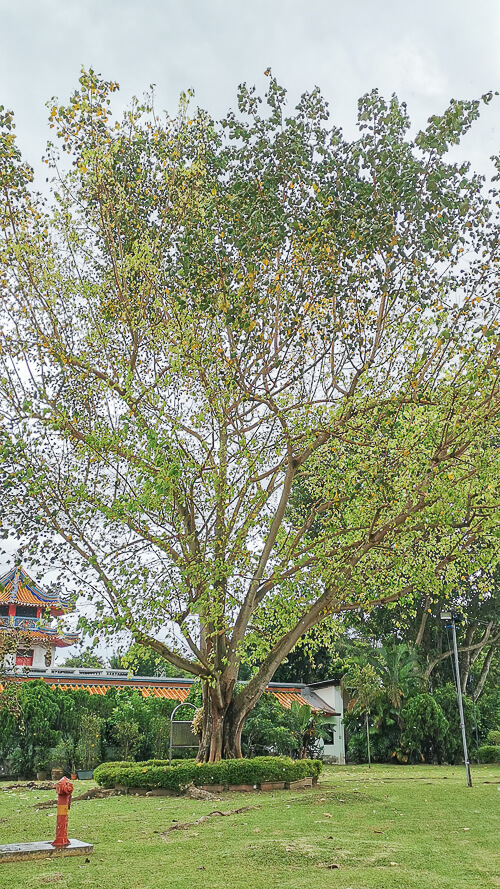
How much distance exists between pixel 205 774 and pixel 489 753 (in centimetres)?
1555

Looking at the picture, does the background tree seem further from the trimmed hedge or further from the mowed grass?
the mowed grass

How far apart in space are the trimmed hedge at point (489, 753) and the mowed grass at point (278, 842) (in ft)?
43.3

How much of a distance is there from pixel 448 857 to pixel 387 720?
1765 centimetres

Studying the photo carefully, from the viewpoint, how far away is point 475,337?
34.1ft

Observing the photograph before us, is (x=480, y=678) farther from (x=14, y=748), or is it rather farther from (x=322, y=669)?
(x=14, y=748)

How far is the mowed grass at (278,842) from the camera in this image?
5469 millimetres

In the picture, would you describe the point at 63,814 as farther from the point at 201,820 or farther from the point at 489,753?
the point at 489,753

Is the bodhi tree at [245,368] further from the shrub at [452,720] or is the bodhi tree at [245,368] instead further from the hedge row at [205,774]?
the shrub at [452,720]

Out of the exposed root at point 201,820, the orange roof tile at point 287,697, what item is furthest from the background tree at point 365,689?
the exposed root at point 201,820

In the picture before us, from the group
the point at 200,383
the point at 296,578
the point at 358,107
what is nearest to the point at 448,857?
the point at 296,578

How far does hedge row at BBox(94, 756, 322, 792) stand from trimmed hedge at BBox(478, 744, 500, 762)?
13740 millimetres

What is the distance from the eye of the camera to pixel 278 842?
6.95m

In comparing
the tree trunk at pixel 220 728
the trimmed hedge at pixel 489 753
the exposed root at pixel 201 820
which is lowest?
the trimmed hedge at pixel 489 753

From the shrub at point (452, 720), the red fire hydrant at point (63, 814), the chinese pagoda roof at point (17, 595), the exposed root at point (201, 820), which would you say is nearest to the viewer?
the red fire hydrant at point (63, 814)
